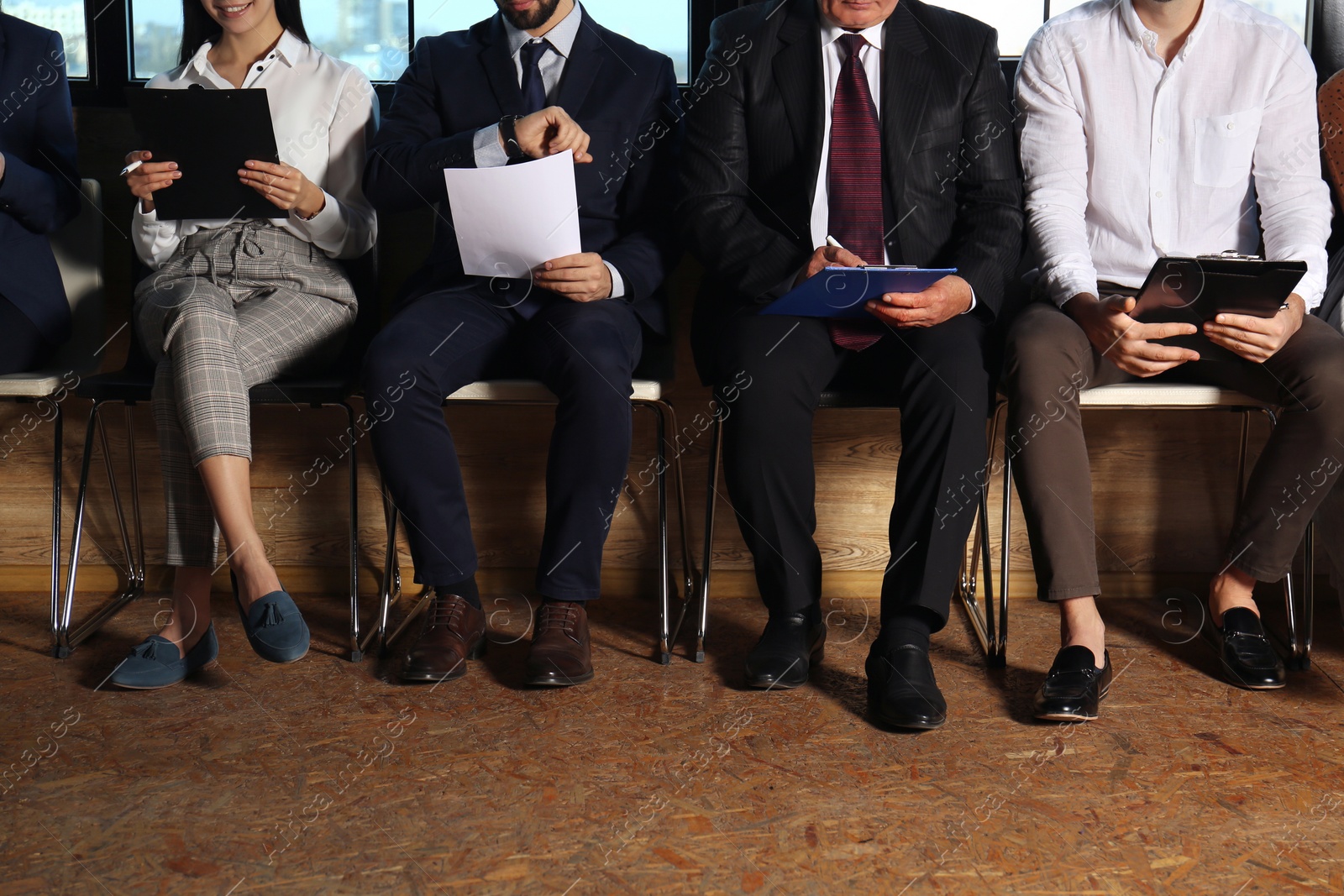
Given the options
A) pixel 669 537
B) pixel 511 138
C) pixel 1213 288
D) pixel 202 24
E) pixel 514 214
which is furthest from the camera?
pixel 669 537

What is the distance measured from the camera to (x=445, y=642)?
71.3 inches

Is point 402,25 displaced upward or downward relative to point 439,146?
upward

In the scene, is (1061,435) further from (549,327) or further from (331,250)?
(331,250)

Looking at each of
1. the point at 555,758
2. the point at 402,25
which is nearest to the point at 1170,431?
the point at 555,758

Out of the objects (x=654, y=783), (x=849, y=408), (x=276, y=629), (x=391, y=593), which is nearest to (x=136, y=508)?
(x=391, y=593)

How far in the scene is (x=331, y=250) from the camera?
2.01 meters

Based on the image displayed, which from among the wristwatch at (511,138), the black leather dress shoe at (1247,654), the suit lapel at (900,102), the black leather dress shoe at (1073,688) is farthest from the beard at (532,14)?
the black leather dress shoe at (1247,654)

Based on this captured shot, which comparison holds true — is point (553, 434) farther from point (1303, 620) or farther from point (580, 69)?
point (1303, 620)

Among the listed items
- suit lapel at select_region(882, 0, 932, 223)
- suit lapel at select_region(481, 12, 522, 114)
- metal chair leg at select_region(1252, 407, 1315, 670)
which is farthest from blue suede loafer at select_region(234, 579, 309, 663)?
metal chair leg at select_region(1252, 407, 1315, 670)

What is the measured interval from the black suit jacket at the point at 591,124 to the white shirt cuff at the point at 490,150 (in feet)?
0.26

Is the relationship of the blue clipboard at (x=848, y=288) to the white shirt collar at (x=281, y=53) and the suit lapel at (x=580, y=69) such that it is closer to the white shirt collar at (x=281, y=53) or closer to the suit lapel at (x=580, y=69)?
the suit lapel at (x=580, y=69)

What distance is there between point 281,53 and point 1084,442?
1.67 m

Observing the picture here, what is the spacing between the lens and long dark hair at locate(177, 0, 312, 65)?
207cm

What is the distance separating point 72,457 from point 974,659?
6.47ft
